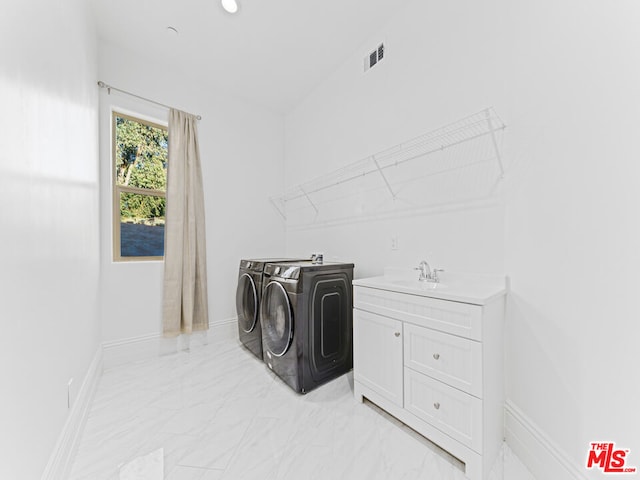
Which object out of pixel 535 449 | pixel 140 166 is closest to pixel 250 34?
pixel 140 166

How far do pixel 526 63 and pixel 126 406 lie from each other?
3.14 m

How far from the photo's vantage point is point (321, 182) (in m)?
2.81

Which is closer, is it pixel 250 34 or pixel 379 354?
pixel 379 354

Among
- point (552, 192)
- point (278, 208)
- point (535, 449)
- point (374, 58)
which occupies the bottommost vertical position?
point (535, 449)

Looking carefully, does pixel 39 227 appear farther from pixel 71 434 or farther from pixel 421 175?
pixel 421 175

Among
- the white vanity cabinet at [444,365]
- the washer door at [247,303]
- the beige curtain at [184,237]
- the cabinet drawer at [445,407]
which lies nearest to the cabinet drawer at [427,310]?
the white vanity cabinet at [444,365]

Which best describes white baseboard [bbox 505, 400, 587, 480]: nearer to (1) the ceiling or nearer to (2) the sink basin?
(2) the sink basin

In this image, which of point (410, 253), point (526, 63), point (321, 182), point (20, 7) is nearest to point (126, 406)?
point (20, 7)

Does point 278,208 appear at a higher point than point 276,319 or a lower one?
higher

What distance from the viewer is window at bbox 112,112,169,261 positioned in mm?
2469

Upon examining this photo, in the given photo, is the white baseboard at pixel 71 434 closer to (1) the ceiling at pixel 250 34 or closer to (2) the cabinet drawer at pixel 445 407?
(2) the cabinet drawer at pixel 445 407

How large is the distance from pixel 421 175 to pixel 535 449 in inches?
64.2

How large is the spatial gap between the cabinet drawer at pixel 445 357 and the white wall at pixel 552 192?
0.36 m

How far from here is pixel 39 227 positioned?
998mm
